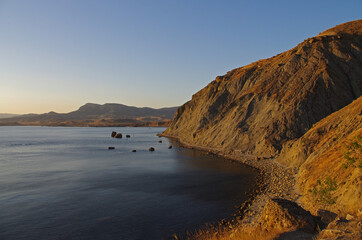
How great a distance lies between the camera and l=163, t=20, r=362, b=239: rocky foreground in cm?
1238

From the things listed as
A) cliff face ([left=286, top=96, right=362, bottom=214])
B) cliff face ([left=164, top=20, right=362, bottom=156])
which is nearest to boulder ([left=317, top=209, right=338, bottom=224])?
cliff face ([left=286, top=96, right=362, bottom=214])

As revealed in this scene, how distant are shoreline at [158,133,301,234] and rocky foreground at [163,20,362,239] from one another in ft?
0.28

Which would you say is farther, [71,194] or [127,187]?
[127,187]

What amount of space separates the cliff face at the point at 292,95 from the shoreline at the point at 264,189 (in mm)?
4592

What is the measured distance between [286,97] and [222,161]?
17.4 m

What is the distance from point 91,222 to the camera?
1888 centimetres

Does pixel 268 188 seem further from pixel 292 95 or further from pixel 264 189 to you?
pixel 292 95

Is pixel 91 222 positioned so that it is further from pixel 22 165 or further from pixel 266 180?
pixel 22 165

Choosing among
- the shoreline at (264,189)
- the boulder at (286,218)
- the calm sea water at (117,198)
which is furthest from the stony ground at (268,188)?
the boulder at (286,218)

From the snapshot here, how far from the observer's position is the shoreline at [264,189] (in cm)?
1851

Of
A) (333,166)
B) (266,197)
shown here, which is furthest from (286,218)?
(266,197)

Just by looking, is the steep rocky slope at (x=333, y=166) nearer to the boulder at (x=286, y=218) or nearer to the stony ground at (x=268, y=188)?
the stony ground at (x=268, y=188)

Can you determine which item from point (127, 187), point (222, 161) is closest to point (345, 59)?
point (222, 161)

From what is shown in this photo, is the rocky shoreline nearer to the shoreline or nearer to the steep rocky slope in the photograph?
the shoreline
